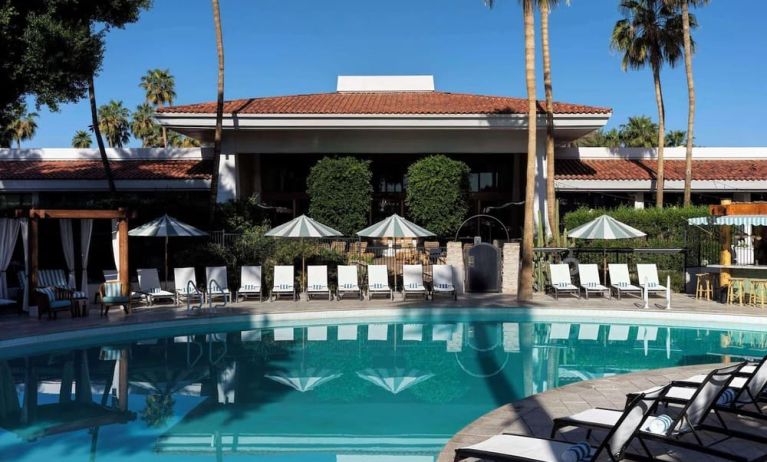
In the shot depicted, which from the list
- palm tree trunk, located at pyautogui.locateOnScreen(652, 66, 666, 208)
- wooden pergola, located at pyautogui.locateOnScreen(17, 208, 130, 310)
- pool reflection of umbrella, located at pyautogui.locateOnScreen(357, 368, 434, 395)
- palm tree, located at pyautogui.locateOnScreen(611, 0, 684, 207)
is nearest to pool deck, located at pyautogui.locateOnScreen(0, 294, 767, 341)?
wooden pergola, located at pyautogui.locateOnScreen(17, 208, 130, 310)

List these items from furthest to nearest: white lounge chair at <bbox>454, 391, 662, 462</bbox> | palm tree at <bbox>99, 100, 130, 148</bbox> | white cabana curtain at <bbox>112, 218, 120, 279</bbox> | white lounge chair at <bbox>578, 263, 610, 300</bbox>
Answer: palm tree at <bbox>99, 100, 130, 148</bbox>
white lounge chair at <bbox>578, 263, 610, 300</bbox>
white cabana curtain at <bbox>112, 218, 120, 279</bbox>
white lounge chair at <bbox>454, 391, 662, 462</bbox>

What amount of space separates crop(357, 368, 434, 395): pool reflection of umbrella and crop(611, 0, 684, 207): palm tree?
17509 mm

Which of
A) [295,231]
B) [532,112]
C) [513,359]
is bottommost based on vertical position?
[513,359]

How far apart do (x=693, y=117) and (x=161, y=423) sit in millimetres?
21800

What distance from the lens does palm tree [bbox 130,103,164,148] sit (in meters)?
51.4

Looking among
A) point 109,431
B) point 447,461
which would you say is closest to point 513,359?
point 447,461

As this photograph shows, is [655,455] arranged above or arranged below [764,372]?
below

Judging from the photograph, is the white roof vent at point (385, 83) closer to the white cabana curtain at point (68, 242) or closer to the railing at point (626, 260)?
the railing at point (626, 260)

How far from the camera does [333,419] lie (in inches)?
316

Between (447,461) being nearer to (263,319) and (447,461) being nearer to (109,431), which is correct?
(109,431)

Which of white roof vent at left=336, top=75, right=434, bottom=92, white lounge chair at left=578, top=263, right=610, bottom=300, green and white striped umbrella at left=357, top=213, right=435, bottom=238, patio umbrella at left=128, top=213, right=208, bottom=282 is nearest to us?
patio umbrella at left=128, top=213, right=208, bottom=282

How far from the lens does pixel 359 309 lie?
15344mm

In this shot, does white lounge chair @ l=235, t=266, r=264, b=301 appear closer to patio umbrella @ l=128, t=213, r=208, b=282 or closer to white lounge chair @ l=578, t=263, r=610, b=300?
patio umbrella @ l=128, t=213, r=208, b=282

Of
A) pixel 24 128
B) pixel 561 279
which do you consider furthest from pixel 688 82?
pixel 24 128
